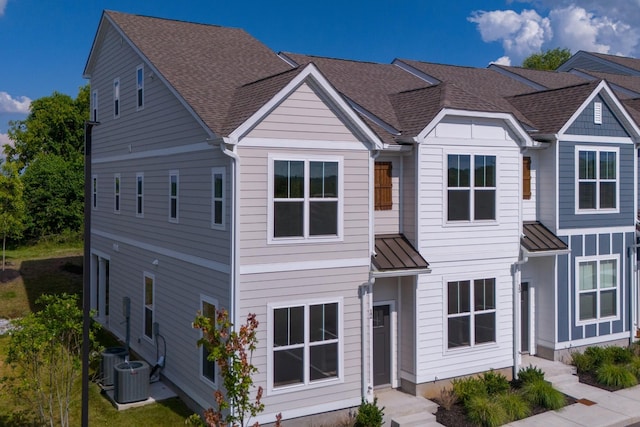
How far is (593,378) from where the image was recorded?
1611 cm

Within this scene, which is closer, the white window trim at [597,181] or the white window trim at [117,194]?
the white window trim at [597,181]

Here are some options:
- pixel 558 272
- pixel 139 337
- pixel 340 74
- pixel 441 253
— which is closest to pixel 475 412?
pixel 441 253

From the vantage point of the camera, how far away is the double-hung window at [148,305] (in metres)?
16.3

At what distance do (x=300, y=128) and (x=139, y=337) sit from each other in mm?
8720

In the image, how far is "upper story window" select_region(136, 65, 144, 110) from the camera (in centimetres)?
1698

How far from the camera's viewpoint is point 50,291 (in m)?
25.8

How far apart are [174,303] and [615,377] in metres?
11.8

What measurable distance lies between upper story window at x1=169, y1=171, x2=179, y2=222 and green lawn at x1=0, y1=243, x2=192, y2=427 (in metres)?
4.54

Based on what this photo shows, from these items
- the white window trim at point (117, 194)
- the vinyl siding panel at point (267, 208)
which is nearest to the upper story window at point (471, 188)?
the vinyl siding panel at point (267, 208)

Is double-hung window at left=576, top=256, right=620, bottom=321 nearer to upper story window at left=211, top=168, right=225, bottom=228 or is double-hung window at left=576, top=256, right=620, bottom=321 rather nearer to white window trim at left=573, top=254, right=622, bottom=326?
white window trim at left=573, top=254, right=622, bottom=326

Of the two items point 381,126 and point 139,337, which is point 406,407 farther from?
point 139,337

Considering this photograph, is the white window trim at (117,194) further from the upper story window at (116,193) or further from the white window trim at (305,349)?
the white window trim at (305,349)

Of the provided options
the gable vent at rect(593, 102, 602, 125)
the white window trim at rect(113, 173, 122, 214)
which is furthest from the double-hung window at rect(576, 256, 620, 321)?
the white window trim at rect(113, 173, 122, 214)

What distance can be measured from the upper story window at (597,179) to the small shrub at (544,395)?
582 centimetres
